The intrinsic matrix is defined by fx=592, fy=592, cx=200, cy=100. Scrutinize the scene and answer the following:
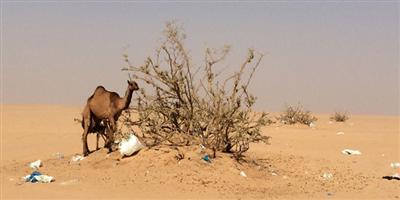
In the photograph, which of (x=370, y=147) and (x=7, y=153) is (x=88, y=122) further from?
(x=370, y=147)

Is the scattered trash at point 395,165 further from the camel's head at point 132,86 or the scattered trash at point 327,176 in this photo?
the camel's head at point 132,86

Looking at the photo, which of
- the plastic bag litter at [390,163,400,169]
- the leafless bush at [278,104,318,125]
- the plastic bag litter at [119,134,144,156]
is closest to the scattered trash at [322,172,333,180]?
the plastic bag litter at [390,163,400,169]

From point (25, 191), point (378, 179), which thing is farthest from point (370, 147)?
point (25, 191)

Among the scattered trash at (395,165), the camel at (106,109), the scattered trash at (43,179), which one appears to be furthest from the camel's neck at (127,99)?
the scattered trash at (395,165)

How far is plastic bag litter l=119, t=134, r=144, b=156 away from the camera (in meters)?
10.3

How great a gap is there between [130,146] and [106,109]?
1.27m

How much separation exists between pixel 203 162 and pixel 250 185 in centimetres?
98

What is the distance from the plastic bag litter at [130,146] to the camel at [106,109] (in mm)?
777

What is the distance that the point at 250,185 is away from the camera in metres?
9.36

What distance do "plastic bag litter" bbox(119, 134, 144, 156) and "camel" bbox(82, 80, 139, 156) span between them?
777 mm

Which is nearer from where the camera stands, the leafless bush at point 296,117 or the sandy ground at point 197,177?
the sandy ground at point 197,177

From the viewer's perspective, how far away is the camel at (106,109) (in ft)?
36.5

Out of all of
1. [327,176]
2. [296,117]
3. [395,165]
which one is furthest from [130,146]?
[296,117]

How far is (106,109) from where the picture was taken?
11281 mm
